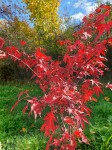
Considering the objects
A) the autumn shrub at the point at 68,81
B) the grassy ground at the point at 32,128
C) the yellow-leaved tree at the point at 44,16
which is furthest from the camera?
the yellow-leaved tree at the point at 44,16

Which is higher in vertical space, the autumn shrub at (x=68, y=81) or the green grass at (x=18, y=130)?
the autumn shrub at (x=68, y=81)

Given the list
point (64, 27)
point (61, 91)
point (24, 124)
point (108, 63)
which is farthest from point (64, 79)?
point (64, 27)

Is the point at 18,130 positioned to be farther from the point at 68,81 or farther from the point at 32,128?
the point at 68,81

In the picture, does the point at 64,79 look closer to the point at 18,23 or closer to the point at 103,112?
the point at 103,112

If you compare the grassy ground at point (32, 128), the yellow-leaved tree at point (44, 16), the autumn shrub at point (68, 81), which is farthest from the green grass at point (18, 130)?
the yellow-leaved tree at point (44, 16)

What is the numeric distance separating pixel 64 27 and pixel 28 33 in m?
2.84

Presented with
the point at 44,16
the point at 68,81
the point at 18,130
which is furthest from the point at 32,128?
the point at 44,16

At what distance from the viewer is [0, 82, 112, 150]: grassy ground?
385cm

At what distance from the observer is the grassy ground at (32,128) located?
3.85 m

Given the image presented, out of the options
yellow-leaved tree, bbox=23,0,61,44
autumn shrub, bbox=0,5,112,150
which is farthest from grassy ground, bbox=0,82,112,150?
yellow-leaved tree, bbox=23,0,61,44

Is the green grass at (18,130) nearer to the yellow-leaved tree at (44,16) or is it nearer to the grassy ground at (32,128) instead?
the grassy ground at (32,128)

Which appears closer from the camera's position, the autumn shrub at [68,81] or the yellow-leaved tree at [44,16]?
the autumn shrub at [68,81]

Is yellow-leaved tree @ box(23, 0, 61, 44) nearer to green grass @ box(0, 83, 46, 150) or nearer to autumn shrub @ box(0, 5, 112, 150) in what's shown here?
green grass @ box(0, 83, 46, 150)

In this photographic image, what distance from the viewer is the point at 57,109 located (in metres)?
3.65
